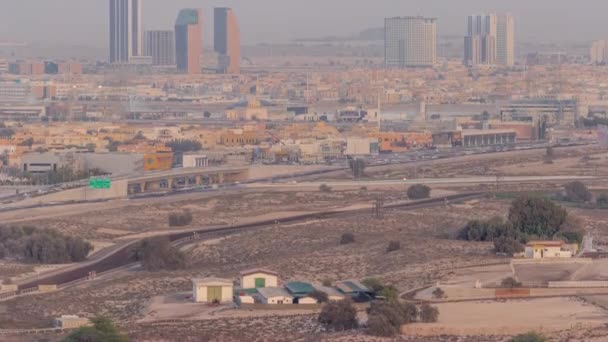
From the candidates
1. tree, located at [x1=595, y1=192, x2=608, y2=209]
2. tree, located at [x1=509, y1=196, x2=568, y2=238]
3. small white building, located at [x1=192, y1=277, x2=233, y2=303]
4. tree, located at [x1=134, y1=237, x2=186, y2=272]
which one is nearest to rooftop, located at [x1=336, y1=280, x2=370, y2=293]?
small white building, located at [x1=192, y1=277, x2=233, y2=303]

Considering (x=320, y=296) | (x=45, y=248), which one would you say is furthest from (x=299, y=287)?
(x=45, y=248)

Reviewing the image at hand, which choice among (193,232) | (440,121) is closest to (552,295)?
(193,232)

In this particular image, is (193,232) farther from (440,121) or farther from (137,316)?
(440,121)

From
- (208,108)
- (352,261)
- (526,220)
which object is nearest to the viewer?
(352,261)

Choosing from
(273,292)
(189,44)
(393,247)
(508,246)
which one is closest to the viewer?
(273,292)

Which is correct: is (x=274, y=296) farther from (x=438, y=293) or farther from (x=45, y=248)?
(x=45, y=248)

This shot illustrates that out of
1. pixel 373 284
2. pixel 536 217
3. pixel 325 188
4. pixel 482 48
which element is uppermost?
pixel 482 48

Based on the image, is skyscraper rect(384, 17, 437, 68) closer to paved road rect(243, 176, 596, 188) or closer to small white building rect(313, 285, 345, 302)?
paved road rect(243, 176, 596, 188)
